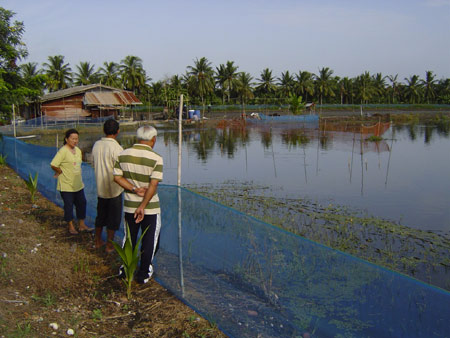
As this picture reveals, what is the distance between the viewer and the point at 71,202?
5.79 metres

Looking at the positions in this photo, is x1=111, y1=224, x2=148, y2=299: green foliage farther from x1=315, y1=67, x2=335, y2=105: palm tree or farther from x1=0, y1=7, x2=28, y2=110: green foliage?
x1=315, y1=67, x2=335, y2=105: palm tree

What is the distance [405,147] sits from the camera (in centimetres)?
2398

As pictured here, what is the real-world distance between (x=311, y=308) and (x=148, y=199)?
5.70ft

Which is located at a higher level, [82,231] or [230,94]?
[230,94]

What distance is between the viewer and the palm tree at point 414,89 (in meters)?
77.8

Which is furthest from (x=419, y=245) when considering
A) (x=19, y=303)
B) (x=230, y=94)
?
(x=230, y=94)

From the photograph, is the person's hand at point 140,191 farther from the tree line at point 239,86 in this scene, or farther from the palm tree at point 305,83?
the palm tree at point 305,83

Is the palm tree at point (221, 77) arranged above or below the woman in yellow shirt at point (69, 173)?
above

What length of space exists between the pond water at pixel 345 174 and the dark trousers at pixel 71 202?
663cm

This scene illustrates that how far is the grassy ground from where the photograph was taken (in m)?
3.40

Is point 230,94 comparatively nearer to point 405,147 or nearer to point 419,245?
point 405,147

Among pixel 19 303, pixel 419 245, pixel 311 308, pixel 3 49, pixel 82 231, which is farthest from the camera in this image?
pixel 3 49

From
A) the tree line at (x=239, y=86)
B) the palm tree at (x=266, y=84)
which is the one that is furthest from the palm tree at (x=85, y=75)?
the palm tree at (x=266, y=84)

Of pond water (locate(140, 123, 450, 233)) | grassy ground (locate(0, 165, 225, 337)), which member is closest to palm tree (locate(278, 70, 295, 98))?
pond water (locate(140, 123, 450, 233))
